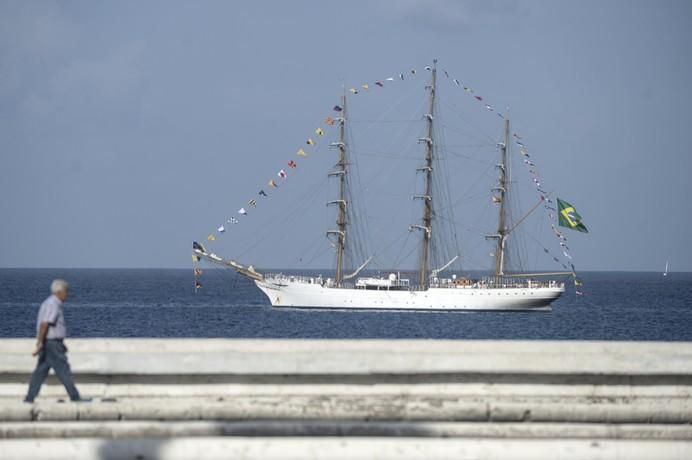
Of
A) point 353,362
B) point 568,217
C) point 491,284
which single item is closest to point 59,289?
point 353,362

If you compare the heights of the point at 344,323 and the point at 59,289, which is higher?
the point at 59,289

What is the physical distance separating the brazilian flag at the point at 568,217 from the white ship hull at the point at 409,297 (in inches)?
494

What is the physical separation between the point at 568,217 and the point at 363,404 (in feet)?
236

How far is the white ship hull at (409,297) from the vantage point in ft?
297

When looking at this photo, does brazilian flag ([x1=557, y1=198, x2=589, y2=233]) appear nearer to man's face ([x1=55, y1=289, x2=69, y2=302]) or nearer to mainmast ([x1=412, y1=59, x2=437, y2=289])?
mainmast ([x1=412, y1=59, x2=437, y2=289])

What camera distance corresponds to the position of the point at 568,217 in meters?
81.3

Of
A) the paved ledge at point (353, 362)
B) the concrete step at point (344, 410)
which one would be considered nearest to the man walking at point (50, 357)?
the concrete step at point (344, 410)

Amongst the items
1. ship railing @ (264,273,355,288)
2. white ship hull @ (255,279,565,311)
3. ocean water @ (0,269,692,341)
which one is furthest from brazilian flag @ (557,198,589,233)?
ship railing @ (264,273,355,288)

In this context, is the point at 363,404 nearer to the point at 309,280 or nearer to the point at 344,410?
the point at 344,410

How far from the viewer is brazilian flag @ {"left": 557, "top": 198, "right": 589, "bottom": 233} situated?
8106cm

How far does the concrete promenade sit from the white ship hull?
77.7 metres

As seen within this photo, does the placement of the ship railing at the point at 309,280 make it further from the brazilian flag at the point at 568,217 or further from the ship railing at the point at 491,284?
the brazilian flag at the point at 568,217

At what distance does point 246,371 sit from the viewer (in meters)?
11.9

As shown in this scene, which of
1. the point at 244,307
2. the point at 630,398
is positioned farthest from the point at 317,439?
the point at 244,307
